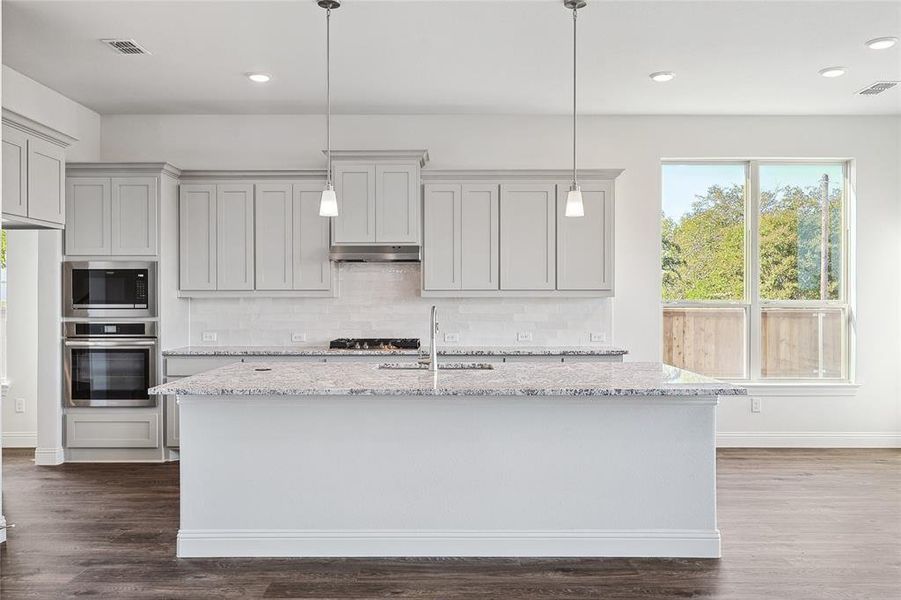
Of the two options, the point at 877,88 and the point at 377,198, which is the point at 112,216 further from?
the point at 877,88

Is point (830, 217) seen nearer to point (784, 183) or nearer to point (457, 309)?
point (784, 183)

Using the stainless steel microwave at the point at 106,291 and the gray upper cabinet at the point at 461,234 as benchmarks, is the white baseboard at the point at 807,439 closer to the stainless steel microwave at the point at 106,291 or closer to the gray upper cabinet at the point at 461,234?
the gray upper cabinet at the point at 461,234

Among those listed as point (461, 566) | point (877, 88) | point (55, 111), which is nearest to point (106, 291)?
point (55, 111)

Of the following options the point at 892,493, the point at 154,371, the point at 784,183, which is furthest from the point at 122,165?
the point at 892,493

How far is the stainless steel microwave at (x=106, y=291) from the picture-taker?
17.5ft

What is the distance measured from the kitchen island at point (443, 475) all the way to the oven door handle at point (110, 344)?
7.51 ft

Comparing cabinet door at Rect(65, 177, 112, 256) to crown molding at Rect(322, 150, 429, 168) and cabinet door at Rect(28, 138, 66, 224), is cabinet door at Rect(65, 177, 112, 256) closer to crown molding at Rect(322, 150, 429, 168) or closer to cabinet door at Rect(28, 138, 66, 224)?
cabinet door at Rect(28, 138, 66, 224)

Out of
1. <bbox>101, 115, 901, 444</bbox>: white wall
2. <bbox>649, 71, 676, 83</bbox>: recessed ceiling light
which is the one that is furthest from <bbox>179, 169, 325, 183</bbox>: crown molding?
<bbox>649, 71, 676, 83</bbox>: recessed ceiling light

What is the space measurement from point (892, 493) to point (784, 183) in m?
2.87

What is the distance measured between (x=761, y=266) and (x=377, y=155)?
3.60m

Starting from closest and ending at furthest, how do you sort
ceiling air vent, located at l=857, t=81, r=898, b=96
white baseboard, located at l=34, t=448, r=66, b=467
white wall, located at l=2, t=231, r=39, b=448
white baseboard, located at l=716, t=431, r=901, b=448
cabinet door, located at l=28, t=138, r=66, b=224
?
cabinet door, located at l=28, t=138, r=66, b=224
ceiling air vent, located at l=857, t=81, r=898, b=96
white baseboard, located at l=34, t=448, r=66, b=467
white wall, located at l=2, t=231, r=39, b=448
white baseboard, located at l=716, t=431, r=901, b=448

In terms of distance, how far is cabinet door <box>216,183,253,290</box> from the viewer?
568cm

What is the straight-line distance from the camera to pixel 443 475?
336cm

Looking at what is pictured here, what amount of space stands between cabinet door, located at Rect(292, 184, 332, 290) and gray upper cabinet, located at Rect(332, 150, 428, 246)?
0.18 metres
